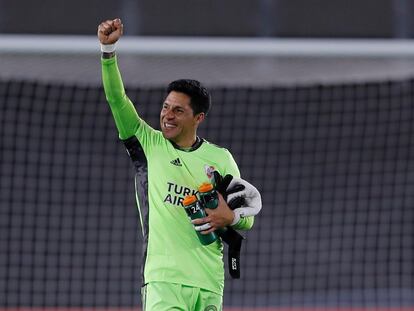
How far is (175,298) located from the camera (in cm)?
500

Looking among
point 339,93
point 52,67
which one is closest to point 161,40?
point 52,67

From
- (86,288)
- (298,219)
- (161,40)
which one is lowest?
(86,288)

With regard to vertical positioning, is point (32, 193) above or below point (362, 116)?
below

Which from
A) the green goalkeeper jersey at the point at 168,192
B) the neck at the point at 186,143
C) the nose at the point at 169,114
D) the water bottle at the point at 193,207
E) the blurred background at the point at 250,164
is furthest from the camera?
the blurred background at the point at 250,164

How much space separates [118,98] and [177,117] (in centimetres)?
31

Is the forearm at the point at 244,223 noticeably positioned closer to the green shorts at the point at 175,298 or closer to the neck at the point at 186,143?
the green shorts at the point at 175,298

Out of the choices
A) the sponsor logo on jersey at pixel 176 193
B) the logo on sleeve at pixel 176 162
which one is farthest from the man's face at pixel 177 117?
the sponsor logo on jersey at pixel 176 193

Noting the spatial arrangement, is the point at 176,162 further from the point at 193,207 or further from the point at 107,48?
the point at 107,48

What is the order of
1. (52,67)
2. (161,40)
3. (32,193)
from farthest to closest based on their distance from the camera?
(32,193), (52,67), (161,40)

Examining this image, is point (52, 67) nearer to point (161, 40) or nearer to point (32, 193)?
point (32, 193)

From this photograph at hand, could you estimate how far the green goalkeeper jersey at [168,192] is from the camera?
200 inches

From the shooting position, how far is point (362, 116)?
1404cm

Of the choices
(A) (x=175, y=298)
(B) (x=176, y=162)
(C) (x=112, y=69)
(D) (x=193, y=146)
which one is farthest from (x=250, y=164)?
(A) (x=175, y=298)

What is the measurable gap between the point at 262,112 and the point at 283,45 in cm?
646
